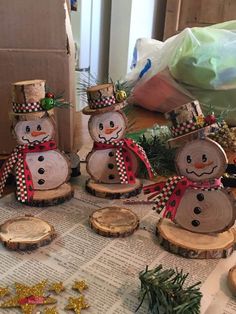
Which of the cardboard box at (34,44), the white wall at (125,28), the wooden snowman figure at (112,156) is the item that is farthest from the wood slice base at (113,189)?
the white wall at (125,28)

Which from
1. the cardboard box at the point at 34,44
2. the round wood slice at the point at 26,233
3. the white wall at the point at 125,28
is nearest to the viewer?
the round wood slice at the point at 26,233

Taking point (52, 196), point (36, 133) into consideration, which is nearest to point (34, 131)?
point (36, 133)

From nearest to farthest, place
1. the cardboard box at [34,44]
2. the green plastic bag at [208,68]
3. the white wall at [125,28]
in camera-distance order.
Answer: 1. the cardboard box at [34,44]
2. the green plastic bag at [208,68]
3. the white wall at [125,28]

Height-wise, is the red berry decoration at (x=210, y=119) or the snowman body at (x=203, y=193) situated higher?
the red berry decoration at (x=210, y=119)

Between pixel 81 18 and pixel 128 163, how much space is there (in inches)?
43.3

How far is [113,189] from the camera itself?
0.79 metres

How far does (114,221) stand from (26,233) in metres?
0.15

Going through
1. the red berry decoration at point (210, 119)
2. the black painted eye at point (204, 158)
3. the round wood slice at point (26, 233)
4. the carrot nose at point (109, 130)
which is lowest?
the round wood slice at point (26, 233)

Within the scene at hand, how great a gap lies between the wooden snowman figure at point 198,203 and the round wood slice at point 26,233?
0.18m

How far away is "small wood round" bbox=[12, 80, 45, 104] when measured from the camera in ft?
2.25

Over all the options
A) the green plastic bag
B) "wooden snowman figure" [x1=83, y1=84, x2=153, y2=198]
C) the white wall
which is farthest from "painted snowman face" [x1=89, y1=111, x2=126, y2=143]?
the white wall

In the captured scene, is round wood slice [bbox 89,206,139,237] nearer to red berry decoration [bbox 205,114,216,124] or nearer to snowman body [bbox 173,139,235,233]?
snowman body [bbox 173,139,235,233]

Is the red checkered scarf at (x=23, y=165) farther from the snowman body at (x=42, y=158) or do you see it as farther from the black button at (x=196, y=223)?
the black button at (x=196, y=223)

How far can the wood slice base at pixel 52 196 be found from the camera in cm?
73
